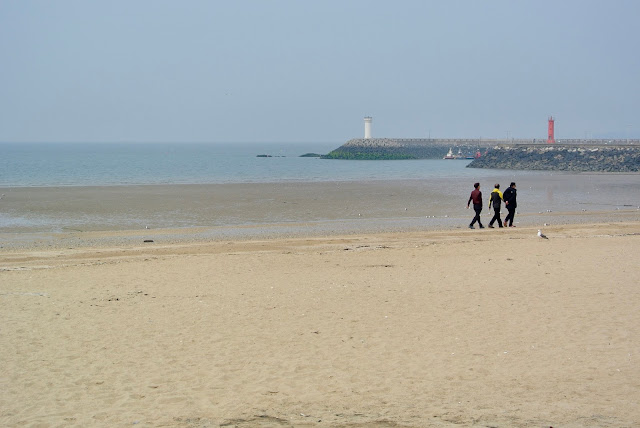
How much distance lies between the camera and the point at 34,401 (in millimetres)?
6090

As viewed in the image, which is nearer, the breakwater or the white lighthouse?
the breakwater

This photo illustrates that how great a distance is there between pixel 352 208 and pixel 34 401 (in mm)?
22182

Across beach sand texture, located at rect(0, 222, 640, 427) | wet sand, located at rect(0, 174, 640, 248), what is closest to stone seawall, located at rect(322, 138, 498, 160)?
wet sand, located at rect(0, 174, 640, 248)

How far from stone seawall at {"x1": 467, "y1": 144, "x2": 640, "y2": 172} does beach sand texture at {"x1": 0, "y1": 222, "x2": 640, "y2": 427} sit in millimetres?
52096

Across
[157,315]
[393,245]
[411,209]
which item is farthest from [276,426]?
[411,209]

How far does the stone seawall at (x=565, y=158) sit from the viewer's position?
61.6 m

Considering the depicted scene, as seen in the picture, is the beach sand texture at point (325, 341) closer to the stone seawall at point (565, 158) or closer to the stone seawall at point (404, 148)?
the stone seawall at point (565, 158)

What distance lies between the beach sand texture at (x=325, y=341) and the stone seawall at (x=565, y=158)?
52096mm

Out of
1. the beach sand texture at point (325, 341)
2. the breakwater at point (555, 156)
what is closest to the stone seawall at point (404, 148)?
the breakwater at point (555, 156)

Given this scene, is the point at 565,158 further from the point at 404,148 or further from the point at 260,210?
the point at 260,210

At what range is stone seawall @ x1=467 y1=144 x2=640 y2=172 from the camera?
61562 mm

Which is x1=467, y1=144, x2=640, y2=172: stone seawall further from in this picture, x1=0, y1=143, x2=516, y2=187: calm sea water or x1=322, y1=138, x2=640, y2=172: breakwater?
x1=0, y1=143, x2=516, y2=187: calm sea water

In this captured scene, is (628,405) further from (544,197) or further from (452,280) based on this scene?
(544,197)

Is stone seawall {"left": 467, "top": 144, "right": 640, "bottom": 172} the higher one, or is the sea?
stone seawall {"left": 467, "top": 144, "right": 640, "bottom": 172}
